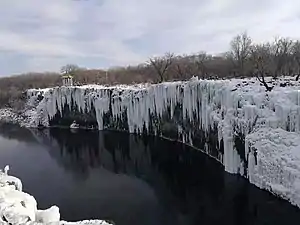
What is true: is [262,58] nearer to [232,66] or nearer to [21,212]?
[232,66]

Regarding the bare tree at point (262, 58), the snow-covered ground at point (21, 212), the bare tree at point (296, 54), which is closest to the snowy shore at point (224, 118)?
the bare tree at point (262, 58)

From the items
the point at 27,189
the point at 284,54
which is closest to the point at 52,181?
the point at 27,189

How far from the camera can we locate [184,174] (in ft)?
54.2

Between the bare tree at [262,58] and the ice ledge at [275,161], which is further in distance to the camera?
the bare tree at [262,58]

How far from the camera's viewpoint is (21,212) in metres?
7.50

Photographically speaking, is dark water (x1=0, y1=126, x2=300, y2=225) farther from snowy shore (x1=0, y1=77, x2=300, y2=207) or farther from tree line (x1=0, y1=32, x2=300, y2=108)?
tree line (x1=0, y1=32, x2=300, y2=108)

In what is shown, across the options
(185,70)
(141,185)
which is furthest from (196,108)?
(185,70)

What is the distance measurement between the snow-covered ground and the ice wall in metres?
9.12

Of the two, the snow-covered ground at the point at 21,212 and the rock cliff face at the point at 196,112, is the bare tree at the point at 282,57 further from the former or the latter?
the snow-covered ground at the point at 21,212

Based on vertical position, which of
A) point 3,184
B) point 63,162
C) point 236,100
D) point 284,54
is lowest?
point 63,162

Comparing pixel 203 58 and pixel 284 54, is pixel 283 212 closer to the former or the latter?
pixel 284 54

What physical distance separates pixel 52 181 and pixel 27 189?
4.45 ft

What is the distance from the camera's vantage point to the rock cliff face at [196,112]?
571 inches

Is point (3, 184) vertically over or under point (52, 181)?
over
